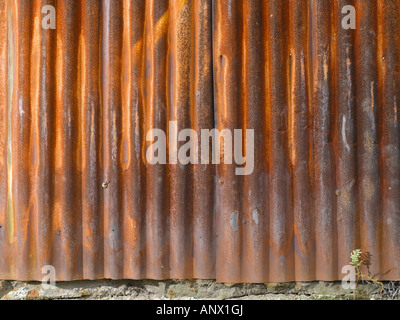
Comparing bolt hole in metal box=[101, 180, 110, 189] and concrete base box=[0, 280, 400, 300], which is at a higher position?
bolt hole in metal box=[101, 180, 110, 189]

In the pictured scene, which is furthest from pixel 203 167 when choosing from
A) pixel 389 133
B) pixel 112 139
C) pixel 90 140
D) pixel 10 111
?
pixel 10 111

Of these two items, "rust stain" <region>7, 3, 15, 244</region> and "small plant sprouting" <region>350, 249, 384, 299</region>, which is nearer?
"small plant sprouting" <region>350, 249, 384, 299</region>

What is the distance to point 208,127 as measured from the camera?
252 centimetres

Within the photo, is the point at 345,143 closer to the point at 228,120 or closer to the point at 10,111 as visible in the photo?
the point at 228,120

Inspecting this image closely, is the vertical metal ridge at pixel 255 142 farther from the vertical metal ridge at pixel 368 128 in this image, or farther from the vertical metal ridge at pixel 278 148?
the vertical metal ridge at pixel 368 128

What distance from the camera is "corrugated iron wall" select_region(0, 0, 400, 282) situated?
249 cm

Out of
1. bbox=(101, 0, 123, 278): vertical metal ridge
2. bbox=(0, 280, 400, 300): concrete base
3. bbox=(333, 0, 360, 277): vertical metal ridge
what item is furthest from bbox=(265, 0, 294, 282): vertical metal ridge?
bbox=(101, 0, 123, 278): vertical metal ridge

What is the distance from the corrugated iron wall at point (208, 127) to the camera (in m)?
2.49

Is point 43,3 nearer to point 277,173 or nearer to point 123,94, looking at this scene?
point 123,94

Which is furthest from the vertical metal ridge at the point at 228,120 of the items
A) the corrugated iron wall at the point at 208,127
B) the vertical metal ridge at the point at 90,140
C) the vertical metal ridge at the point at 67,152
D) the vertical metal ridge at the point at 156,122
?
the vertical metal ridge at the point at 67,152

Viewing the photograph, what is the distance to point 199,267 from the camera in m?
2.51

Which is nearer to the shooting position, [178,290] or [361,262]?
[361,262]

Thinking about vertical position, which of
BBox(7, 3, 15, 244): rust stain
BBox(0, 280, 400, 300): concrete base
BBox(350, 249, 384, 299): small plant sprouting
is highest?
BBox(7, 3, 15, 244): rust stain

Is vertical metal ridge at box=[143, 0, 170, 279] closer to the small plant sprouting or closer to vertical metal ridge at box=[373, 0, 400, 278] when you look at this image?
the small plant sprouting
